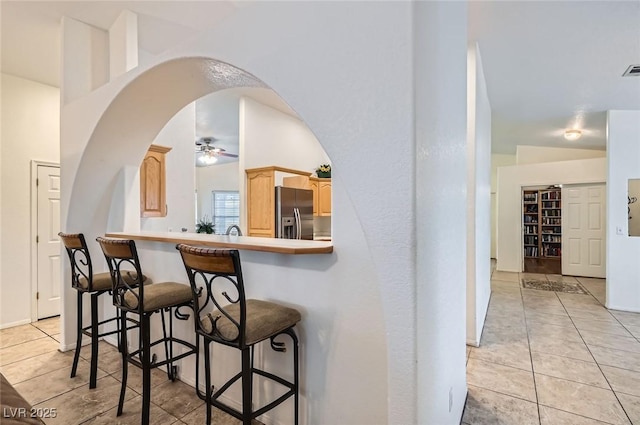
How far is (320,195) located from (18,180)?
14.6ft

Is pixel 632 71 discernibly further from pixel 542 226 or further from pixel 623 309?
pixel 542 226

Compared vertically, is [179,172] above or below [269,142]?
below

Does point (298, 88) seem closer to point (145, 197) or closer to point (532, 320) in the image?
point (145, 197)

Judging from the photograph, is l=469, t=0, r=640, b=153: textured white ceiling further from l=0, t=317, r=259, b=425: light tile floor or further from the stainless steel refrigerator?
l=0, t=317, r=259, b=425: light tile floor

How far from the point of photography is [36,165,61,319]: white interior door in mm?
4117

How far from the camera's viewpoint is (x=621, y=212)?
4379 millimetres

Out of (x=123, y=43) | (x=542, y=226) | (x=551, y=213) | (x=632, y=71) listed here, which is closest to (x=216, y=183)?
(x=123, y=43)

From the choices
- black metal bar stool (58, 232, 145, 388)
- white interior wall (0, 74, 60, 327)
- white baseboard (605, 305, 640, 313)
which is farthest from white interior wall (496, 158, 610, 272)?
white interior wall (0, 74, 60, 327)

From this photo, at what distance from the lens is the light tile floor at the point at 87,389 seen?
2094 mm

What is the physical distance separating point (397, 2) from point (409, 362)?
1.22 m

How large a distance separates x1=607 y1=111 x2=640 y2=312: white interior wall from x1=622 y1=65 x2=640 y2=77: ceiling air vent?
1166 mm

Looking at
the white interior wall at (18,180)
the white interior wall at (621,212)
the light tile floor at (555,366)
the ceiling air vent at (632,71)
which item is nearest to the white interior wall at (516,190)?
the white interior wall at (621,212)

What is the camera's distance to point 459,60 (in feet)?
6.23

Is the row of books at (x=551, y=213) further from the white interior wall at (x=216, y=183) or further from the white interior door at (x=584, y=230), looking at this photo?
the white interior wall at (x=216, y=183)
